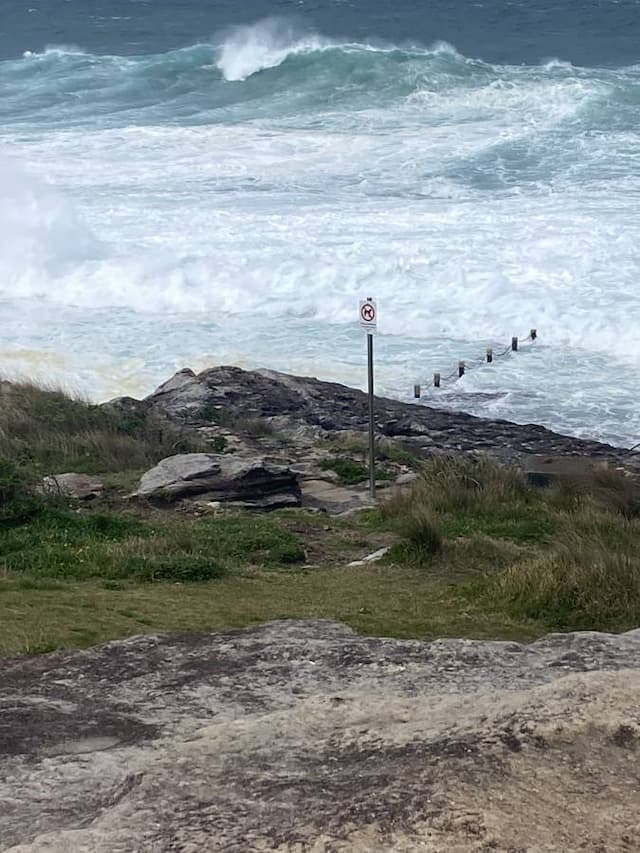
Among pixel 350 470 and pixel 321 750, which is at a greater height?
pixel 321 750

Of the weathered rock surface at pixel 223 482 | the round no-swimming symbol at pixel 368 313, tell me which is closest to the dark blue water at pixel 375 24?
the round no-swimming symbol at pixel 368 313

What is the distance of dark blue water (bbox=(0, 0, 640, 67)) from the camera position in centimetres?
5197

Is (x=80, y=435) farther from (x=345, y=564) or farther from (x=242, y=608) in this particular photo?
(x=242, y=608)

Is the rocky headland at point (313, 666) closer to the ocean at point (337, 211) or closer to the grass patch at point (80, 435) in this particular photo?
the grass patch at point (80, 435)

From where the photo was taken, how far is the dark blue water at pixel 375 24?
171 ft

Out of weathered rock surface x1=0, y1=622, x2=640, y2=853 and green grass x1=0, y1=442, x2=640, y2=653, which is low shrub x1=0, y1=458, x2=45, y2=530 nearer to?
green grass x1=0, y1=442, x2=640, y2=653

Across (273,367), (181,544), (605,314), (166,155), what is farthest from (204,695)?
(166,155)

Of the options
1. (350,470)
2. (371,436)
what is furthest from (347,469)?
(371,436)

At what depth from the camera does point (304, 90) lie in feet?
154

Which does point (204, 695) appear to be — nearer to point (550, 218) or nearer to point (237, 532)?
point (237, 532)

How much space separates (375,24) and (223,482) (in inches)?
1835

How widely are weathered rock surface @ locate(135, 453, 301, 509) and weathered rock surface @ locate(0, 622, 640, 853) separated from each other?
249 inches

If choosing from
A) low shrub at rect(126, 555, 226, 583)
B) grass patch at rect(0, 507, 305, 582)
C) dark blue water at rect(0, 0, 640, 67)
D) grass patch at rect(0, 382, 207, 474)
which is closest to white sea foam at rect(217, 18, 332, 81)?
dark blue water at rect(0, 0, 640, 67)

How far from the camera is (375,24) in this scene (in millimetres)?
57969
